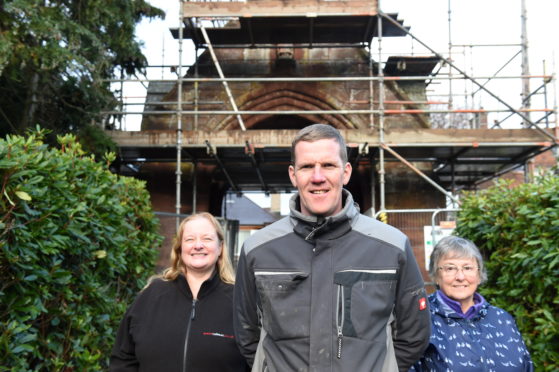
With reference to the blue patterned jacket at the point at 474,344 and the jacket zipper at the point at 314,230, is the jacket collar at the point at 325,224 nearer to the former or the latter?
the jacket zipper at the point at 314,230

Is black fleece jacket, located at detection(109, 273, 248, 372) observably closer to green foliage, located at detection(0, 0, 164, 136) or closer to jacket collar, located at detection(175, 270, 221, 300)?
jacket collar, located at detection(175, 270, 221, 300)

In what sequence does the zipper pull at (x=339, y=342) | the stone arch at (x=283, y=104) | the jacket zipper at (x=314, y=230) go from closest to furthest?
1. the zipper pull at (x=339, y=342)
2. the jacket zipper at (x=314, y=230)
3. the stone arch at (x=283, y=104)

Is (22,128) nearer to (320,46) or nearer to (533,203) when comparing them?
(320,46)

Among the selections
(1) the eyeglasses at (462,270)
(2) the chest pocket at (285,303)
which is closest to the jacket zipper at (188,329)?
(2) the chest pocket at (285,303)

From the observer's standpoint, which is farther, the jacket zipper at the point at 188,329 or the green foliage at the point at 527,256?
the green foliage at the point at 527,256

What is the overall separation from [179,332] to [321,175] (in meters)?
1.30

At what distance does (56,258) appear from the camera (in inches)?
147

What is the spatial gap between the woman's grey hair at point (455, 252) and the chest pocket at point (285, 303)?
1368 millimetres

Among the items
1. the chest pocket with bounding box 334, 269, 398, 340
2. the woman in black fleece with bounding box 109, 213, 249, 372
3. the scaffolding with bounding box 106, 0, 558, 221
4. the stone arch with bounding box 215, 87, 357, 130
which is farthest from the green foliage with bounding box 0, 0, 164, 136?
the chest pocket with bounding box 334, 269, 398, 340

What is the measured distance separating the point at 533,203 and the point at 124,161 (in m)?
9.66

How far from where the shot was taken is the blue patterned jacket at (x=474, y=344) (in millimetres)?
2789

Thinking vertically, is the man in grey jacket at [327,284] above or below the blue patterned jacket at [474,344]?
above

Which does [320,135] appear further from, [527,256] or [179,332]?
[527,256]

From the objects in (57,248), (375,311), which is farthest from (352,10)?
(375,311)
